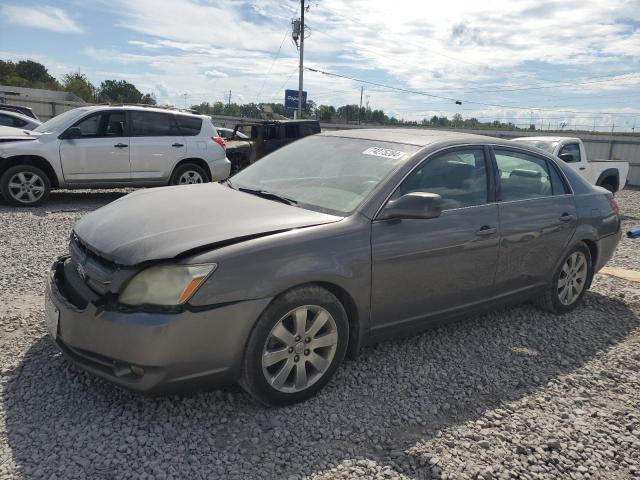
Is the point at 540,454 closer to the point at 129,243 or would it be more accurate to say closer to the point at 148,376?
the point at 148,376

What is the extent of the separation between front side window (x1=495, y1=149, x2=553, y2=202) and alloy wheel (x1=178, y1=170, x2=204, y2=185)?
6.91 meters

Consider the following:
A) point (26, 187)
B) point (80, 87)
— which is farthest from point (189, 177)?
point (80, 87)

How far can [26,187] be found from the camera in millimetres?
8734

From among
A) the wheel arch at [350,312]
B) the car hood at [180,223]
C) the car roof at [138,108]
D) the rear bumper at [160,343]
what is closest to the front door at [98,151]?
the car roof at [138,108]

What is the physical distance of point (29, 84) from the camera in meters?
81.8

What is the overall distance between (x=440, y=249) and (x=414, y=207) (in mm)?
488

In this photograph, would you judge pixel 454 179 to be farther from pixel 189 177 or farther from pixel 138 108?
pixel 138 108

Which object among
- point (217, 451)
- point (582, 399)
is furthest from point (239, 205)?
point (582, 399)

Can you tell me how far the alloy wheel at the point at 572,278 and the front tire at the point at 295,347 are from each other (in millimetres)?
2581

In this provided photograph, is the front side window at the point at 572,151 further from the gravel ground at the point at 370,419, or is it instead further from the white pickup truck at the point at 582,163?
the gravel ground at the point at 370,419

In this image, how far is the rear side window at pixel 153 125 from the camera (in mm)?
9555

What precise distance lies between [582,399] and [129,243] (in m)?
2.96

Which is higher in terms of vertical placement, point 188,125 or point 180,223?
point 188,125

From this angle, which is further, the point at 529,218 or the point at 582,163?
the point at 582,163
